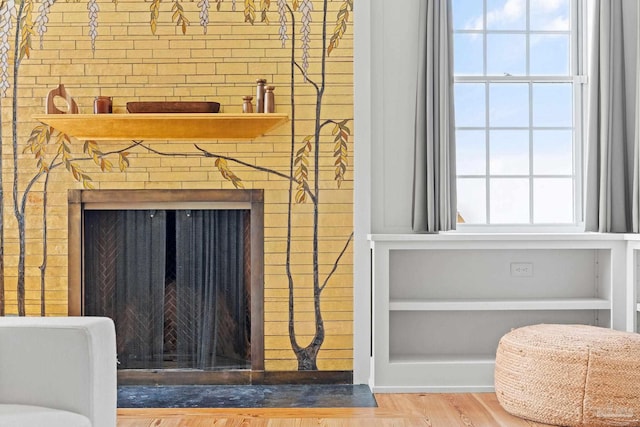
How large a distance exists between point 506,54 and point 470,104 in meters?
0.39

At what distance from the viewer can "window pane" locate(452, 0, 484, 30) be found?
13.8 ft

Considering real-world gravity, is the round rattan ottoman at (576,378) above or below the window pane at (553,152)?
below

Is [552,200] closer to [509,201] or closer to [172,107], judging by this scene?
[509,201]

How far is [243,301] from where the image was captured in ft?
13.3

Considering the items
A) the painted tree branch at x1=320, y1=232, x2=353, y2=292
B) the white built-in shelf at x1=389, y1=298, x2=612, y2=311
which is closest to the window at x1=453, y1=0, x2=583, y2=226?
the white built-in shelf at x1=389, y1=298, x2=612, y2=311

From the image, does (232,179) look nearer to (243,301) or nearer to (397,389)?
(243,301)

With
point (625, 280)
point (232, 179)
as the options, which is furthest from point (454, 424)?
point (232, 179)

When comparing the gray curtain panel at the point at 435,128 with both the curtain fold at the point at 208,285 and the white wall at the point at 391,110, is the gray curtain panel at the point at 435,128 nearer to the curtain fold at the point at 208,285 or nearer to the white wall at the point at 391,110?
the white wall at the point at 391,110

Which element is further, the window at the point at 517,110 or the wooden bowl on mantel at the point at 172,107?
the window at the point at 517,110

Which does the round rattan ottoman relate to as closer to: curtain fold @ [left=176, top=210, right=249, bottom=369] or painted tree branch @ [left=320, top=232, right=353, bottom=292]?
painted tree branch @ [left=320, top=232, right=353, bottom=292]

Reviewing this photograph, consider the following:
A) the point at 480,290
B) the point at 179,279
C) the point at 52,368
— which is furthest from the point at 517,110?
the point at 52,368

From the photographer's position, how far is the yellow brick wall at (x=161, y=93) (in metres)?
3.95

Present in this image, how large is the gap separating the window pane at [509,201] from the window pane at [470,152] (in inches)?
5.2

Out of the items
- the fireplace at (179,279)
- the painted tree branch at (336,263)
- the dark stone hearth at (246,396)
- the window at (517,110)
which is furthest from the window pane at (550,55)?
the dark stone hearth at (246,396)
